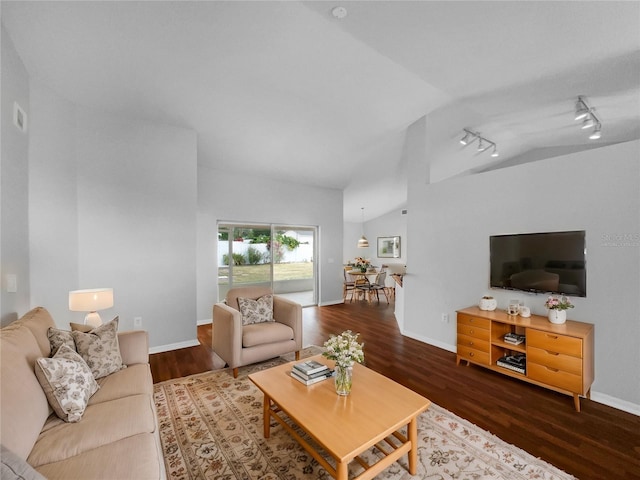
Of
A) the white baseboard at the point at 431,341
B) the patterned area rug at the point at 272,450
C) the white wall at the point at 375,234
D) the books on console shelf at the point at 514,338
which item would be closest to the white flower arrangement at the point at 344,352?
the patterned area rug at the point at 272,450

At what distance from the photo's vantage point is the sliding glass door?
5781mm

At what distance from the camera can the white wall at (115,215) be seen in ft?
9.87

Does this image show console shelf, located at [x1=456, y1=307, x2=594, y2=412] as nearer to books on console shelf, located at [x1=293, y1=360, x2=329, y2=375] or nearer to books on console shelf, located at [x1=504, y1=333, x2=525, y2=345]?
books on console shelf, located at [x1=504, y1=333, x2=525, y2=345]

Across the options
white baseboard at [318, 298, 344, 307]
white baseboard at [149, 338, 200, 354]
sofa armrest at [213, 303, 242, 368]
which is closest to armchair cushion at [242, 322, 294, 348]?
sofa armrest at [213, 303, 242, 368]

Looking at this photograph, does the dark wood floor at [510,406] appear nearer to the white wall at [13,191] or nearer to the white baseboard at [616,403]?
the white baseboard at [616,403]

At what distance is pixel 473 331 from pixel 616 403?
4.01 ft

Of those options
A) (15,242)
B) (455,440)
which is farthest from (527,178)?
(15,242)

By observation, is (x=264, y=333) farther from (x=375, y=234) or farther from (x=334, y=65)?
(x=375, y=234)

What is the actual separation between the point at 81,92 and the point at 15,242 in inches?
72.6

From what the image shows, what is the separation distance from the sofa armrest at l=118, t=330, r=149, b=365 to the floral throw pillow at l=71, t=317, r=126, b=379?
0.38ft

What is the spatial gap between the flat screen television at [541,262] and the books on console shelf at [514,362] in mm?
741

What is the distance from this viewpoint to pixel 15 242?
2.40m

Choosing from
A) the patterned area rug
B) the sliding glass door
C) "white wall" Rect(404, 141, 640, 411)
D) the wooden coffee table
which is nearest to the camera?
the wooden coffee table

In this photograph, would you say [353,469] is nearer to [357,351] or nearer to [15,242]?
[357,351]
